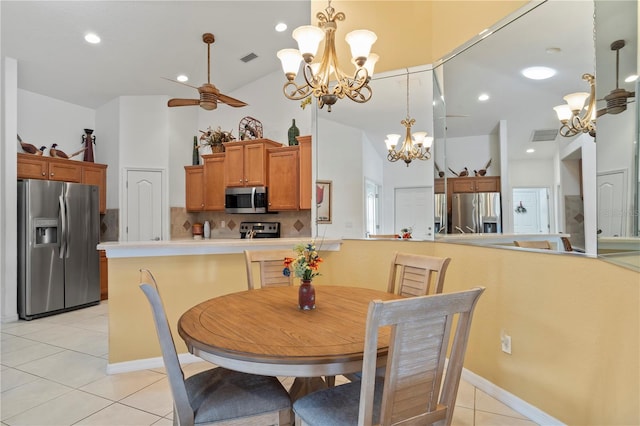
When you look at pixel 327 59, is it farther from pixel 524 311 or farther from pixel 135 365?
pixel 135 365

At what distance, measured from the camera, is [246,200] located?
16.5ft

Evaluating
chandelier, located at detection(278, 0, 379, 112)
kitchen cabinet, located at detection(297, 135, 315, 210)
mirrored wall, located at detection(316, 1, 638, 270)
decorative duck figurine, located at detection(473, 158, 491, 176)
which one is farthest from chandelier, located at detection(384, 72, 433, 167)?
kitchen cabinet, located at detection(297, 135, 315, 210)

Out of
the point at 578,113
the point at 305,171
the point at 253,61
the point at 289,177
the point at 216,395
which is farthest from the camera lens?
the point at 253,61

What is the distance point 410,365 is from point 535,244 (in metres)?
1.43

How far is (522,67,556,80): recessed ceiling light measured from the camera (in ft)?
6.45

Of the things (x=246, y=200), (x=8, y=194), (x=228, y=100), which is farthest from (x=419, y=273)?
(x=8, y=194)

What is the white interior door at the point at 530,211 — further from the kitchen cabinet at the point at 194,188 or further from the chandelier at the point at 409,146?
the kitchen cabinet at the point at 194,188

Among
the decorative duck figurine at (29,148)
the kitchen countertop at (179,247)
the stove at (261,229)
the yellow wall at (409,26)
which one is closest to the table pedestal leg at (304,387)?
the kitchen countertop at (179,247)

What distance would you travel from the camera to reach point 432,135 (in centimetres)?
289

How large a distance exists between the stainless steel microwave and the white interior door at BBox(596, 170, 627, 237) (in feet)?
13.0

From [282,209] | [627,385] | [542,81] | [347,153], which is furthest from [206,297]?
[542,81]

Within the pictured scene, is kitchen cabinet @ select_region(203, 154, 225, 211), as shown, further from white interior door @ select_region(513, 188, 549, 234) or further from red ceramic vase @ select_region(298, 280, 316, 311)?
white interior door @ select_region(513, 188, 549, 234)

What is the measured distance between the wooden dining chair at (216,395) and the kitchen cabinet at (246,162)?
12.1 ft

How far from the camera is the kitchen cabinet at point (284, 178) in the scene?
4.72 meters
